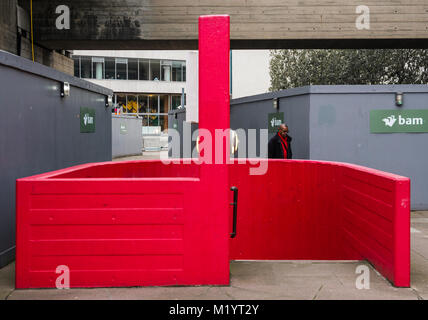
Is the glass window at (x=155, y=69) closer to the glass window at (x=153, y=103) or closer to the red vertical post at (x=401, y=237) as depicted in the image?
the glass window at (x=153, y=103)

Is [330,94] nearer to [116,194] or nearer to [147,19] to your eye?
[147,19]

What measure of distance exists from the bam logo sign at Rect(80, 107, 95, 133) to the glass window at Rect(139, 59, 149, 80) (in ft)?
154

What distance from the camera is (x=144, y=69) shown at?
55031mm

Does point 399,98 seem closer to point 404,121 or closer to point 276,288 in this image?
point 404,121

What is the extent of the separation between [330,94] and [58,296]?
7.66m

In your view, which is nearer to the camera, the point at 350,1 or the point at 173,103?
the point at 350,1

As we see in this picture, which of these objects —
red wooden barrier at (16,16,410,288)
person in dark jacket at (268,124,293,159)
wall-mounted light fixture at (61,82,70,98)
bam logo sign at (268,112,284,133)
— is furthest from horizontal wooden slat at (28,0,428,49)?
red wooden barrier at (16,16,410,288)

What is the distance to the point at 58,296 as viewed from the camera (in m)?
4.19

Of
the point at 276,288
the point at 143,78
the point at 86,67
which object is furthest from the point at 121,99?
the point at 276,288

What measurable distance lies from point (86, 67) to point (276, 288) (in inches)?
2063

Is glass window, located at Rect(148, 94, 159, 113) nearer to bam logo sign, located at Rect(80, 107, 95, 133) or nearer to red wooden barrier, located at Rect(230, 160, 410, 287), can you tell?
bam logo sign, located at Rect(80, 107, 95, 133)

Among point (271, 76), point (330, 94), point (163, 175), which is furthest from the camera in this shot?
point (271, 76)
